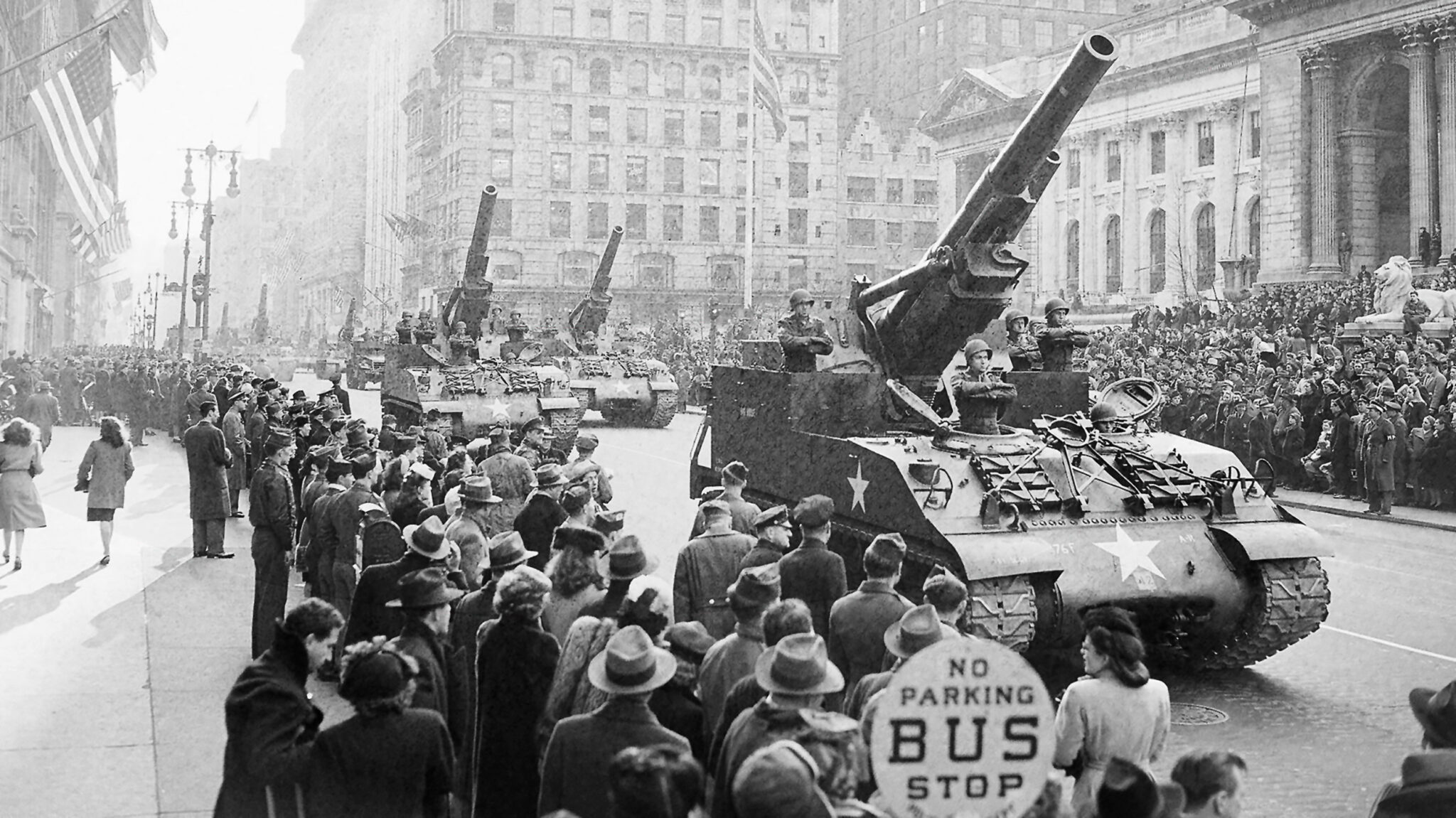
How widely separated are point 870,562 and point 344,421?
29.6 ft

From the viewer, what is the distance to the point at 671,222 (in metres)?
82.1

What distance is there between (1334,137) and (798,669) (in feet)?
145

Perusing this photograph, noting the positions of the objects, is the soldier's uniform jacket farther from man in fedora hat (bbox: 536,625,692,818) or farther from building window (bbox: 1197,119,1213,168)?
building window (bbox: 1197,119,1213,168)

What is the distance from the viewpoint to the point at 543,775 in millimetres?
4926

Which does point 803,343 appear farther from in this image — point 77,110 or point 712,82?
point 712,82

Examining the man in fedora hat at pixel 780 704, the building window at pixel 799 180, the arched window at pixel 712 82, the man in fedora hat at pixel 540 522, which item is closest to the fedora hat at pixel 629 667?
the man in fedora hat at pixel 780 704

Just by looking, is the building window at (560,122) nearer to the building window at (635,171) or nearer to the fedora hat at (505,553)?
the building window at (635,171)

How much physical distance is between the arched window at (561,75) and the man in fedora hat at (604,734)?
254 feet

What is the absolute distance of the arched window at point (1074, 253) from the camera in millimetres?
66125

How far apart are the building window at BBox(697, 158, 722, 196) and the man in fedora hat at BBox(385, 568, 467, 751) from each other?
77380 mm

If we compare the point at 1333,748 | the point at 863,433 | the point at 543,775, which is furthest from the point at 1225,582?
the point at 543,775

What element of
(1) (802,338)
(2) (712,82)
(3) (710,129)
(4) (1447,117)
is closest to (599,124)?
(3) (710,129)

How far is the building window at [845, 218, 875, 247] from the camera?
8606 centimetres

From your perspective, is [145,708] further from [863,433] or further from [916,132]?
[916,132]
